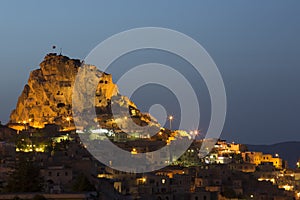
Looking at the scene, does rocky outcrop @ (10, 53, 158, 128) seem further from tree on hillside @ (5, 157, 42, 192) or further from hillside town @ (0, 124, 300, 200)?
tree on hillside @ (5, 157, 42, 192)

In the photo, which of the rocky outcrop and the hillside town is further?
the rocky outcrop

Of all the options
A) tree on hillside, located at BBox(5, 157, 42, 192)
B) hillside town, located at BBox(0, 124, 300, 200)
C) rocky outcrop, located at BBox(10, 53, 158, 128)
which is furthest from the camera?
rocky outcrop, located at BBox(10, 53, 158, 128)

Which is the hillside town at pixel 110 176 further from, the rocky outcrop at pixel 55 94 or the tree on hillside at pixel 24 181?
the rocky outcrop at pixel 55 94

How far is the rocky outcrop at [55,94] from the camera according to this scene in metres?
95.4

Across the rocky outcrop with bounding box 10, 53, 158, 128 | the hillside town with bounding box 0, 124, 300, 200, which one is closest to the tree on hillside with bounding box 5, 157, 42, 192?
the hillside town with bounding box 0, 124, 300, 200

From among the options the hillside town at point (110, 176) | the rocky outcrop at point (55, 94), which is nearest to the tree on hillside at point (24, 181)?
the hillside town at point (110, 176)

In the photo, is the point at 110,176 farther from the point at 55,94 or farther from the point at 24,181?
the point at 55,94

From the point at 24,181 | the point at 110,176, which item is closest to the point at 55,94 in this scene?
the point at 110,176

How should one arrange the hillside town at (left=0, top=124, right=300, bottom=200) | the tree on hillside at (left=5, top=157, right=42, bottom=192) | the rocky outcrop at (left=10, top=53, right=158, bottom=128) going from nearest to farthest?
Result: the tree on hillside at (left=5, top=157, right=42, bottom=192) → the hillside town at (left=0, top=124, right=300, bottom=200) → the rocky outcrop at (left=10, top=53, right=158, bottom=128)

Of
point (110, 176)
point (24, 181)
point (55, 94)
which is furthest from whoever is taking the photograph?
point (55, 94)

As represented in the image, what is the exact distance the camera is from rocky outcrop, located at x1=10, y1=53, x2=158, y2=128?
95.4 metres

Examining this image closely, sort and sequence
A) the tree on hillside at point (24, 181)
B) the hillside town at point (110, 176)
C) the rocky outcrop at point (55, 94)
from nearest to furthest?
1. the tree on hillside at point (24, 181)
2. the hillside town at point (110, 176)
3. the rocky outcrop at point (55, 94)

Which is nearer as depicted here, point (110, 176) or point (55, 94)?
point (110, 176)

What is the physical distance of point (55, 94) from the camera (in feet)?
320
